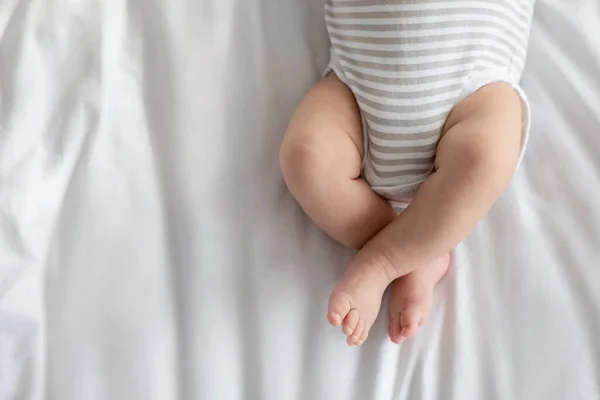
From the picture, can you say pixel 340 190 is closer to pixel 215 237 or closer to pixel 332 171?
pixel 332 171

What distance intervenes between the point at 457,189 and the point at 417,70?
159mm

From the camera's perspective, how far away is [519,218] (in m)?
0.71

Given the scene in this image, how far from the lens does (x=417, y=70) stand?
27.5 inches

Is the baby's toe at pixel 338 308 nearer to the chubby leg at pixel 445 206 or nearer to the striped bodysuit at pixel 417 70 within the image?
the chubby leg at pixel 445 206

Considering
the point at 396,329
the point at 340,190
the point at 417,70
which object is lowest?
the point at 396,329

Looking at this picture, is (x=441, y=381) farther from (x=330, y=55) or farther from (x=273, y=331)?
(x=330, y=55)

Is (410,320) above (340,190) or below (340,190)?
below

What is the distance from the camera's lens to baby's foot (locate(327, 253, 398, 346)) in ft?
2.07

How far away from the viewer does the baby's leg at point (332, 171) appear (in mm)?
673

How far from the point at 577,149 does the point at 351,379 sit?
40 cm

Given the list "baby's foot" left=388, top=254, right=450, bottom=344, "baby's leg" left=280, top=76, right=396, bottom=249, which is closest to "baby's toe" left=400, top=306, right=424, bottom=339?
"baby's foot" left=388, top=254, right=450, bottom=344

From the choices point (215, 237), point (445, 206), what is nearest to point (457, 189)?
point (445, 206)

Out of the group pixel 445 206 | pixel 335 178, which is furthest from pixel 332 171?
pixel 445 206

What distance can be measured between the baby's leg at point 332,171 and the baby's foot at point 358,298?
0.17ft
